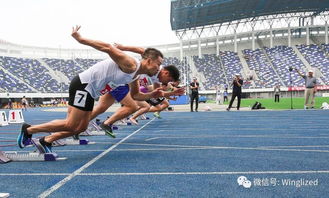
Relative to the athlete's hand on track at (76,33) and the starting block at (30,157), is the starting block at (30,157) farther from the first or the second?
the athlete's hand on track at (76,33)

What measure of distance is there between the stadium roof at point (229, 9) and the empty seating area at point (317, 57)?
6.88 meters

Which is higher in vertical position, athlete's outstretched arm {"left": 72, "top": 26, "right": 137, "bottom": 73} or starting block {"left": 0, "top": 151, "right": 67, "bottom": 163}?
athlete's outstretched arm {"left": 72, "top": 26, "right": 137, "bottom": 73}

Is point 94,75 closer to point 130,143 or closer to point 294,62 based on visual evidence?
point 130,143

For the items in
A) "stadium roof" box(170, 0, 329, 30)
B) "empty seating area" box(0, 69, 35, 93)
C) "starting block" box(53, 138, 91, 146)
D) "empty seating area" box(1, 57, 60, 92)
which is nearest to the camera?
"starting block" box(53, 138, 91, 146)

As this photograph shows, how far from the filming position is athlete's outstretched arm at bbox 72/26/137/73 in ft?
12.0

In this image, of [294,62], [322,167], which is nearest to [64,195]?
[322,167]

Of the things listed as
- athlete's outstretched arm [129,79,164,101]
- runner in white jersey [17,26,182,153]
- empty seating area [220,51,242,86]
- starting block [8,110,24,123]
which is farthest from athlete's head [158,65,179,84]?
empty seating area [220,51,242,86]

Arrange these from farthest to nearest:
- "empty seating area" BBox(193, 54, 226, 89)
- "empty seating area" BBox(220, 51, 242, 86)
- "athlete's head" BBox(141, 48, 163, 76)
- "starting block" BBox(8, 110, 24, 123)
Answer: "empty seating area" BBox(220, 51, 242, 86)
"empty seating area" BBox(193, 54, 226, 89)
"starting block" BBox(8, 110, 24, 123)
"athlete's head" BBox(141, 48, 163, 76)

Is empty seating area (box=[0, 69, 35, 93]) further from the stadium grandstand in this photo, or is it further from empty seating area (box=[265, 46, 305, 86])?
empty seating area (box=[265, 46, 305, 86])

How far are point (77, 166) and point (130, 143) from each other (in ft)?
6.75

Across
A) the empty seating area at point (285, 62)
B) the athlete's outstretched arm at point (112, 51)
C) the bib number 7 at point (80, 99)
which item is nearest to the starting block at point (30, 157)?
the bib number 7 at point (80, 99)

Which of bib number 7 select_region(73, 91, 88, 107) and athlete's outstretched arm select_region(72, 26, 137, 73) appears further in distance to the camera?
bib number 7 select_region(73, 91, 88, 107)

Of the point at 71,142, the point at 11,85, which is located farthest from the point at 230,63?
the point at 71,142

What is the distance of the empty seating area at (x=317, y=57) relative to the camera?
48.8 meters
